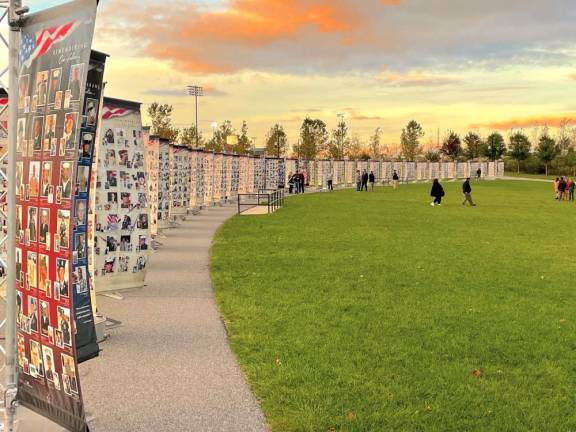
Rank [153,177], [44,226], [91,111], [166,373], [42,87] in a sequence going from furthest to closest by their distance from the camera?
1. [153,177]
2. [166,373]
3. [91,111]
4. [42,87]
5. [44,226]

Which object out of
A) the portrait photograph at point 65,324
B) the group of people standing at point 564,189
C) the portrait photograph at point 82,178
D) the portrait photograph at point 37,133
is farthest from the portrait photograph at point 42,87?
the group of people standing at point 564,189

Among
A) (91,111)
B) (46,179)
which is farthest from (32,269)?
(91,111)

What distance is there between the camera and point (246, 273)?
42.7 feet

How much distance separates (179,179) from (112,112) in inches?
539

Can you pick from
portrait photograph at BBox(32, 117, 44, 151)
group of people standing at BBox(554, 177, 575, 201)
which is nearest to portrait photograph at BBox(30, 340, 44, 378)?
portrait photograph at BBox(32, 117, 44, 151)

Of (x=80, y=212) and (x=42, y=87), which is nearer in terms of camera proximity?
(x=42, y=87)

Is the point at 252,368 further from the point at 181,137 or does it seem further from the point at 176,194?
the point at 181,137

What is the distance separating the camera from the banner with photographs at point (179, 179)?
22.3 metres

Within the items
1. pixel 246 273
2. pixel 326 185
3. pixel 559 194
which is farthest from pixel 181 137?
pixel 246 273

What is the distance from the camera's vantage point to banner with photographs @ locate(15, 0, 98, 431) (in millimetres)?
4070

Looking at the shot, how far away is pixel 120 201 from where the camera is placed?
9539 millimetres

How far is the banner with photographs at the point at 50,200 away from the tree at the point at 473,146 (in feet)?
435

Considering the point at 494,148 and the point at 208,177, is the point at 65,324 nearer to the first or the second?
the point at 208,177

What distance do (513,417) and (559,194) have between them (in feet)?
140
